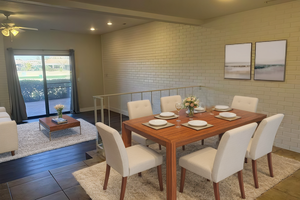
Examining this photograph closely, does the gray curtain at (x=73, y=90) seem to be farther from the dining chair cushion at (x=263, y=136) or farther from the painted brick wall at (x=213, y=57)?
the dining chair cushion at (x=263, y=136)

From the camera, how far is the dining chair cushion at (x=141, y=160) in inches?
89.0

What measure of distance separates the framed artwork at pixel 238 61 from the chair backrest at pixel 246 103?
708mm

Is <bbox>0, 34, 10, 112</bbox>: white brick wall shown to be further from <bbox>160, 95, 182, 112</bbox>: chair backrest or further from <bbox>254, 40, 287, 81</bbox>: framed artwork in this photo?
<bbox>254, 40, 287, 81</bbox>: framed artwork

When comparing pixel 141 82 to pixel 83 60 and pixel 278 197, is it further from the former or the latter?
pixel 278 197

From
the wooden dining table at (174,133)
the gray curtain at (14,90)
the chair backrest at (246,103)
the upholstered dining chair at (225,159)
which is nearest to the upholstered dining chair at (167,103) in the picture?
the wooden dining table at (174,133)

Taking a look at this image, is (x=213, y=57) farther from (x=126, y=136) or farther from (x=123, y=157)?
(x=123, y=157)

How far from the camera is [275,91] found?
12.5 ft

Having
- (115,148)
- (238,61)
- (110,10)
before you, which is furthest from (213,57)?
(115,148)

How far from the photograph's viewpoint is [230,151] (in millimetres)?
2086

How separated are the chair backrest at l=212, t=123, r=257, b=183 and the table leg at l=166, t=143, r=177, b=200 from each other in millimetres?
388

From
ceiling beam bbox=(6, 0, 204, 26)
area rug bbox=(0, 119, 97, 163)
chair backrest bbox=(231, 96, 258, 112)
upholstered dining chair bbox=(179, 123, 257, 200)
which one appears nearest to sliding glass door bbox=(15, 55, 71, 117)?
area rug bbox=(0, 119, 97, 163)

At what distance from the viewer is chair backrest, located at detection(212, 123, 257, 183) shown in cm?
200

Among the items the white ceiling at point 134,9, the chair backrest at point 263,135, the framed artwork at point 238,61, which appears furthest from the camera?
the framed artwork at point 238,61

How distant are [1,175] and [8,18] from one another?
138 inches
